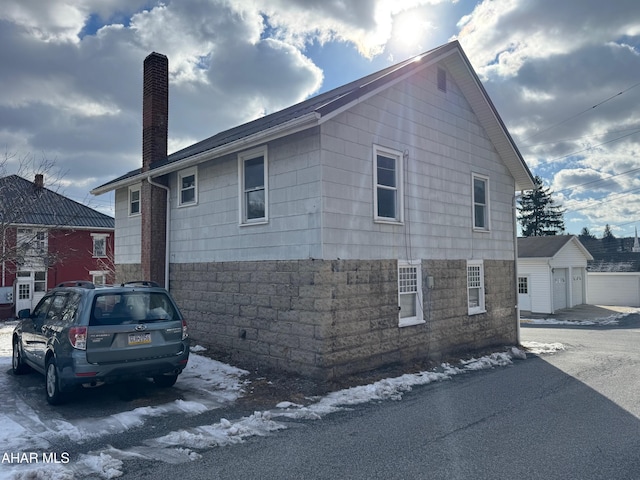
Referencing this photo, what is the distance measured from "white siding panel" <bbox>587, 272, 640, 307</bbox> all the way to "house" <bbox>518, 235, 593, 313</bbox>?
5.29 meters

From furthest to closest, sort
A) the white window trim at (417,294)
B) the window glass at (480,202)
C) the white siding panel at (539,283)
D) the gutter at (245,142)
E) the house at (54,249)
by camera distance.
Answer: the white siding panel at (539,283)
the house at (54,249)
the window glass at (480,202)
the white window trim at (417,294)
the gutter at (245,142)

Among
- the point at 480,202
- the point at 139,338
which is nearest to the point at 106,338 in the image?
the point at 139,338

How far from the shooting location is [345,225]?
8.84 metres

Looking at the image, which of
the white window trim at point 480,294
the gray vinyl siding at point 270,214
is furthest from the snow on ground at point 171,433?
the white window trim at point 480,294

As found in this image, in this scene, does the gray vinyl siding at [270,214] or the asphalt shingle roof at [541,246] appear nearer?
the gray vinyl siding at [270,214]

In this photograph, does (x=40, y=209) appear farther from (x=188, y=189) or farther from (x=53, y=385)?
(x=53, y=385)

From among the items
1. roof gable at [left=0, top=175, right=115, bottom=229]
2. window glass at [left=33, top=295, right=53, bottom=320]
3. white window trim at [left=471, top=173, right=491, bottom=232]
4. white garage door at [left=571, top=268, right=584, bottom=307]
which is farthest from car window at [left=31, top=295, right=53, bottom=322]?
white garage door at [left=571, top=268, right=584, bottom=307]

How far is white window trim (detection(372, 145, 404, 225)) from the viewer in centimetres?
957

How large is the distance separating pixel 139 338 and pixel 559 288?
2667 centimetres

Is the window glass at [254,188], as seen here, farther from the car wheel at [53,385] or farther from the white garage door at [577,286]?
the white garage door at [577,286]

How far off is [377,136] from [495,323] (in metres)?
6.78

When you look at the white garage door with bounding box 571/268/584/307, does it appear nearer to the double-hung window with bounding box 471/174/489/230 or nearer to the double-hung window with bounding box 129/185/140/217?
the double-hung window with bounding box 471/174/489/230

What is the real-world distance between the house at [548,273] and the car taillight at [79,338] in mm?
22686

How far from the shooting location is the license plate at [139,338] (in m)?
6.74
